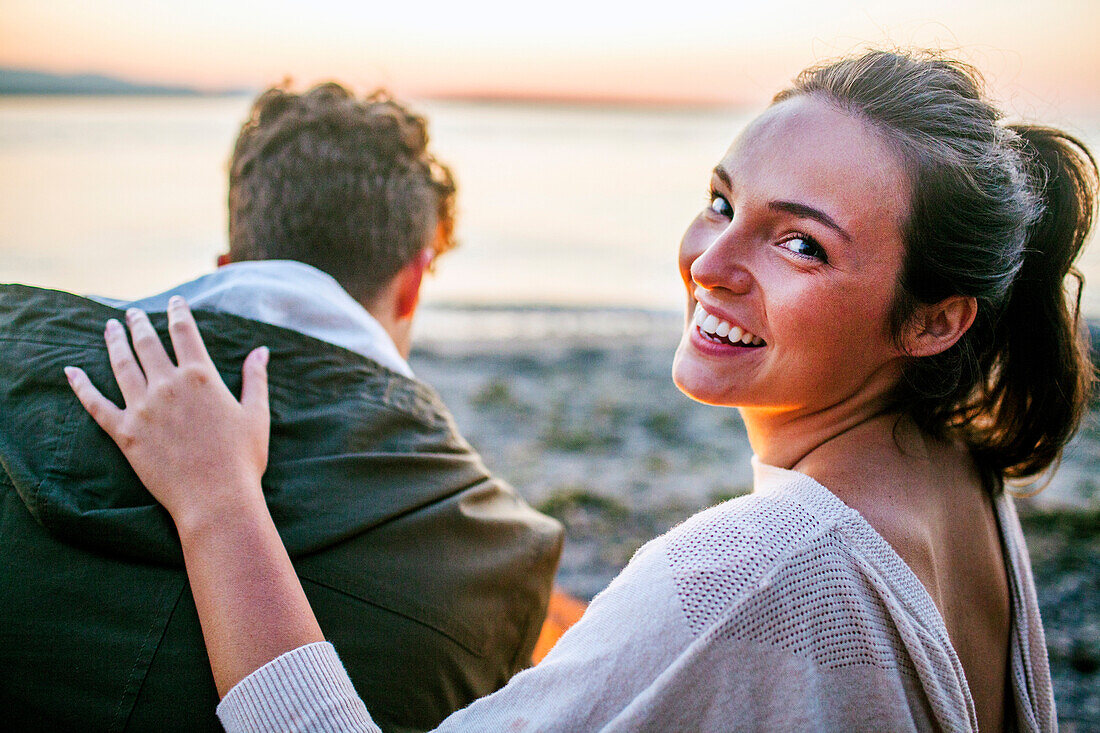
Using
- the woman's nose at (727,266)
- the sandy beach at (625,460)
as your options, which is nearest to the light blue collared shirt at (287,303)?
the woman's nose at (727,266)

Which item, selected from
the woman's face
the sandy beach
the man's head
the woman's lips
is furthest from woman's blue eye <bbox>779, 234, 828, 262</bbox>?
the sandy beach

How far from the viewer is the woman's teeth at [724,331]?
1.65m

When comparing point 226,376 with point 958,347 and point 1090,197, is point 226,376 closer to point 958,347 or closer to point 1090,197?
point 958,347

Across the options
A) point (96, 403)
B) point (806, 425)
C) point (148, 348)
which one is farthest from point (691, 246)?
point (96, 403)

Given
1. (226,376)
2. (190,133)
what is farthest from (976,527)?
(190,133)

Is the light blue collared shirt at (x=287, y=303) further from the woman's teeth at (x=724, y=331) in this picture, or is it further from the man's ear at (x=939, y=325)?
the man's ear at (x=939, y=325)

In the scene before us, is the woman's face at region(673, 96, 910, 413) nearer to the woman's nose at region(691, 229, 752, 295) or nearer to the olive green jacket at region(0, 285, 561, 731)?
the woman's nose at region(691, 229, 752, 295)

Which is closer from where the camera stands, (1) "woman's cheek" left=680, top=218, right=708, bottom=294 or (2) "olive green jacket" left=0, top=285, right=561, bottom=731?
(2) "olive green jacket" left=0, top=285, right=561, bottom=731

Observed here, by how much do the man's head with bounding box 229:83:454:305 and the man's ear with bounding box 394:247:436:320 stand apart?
0.06ft

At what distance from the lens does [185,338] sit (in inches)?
66.4

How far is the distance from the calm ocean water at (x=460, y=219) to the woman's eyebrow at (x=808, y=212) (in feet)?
2.62

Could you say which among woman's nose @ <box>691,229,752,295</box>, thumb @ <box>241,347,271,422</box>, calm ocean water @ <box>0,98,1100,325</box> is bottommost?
calm ocean water @ <box>0,98,1100,325</box>

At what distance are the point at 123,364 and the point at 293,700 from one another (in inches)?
30.2

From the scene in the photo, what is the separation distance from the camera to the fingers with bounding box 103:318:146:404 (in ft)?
5.28
